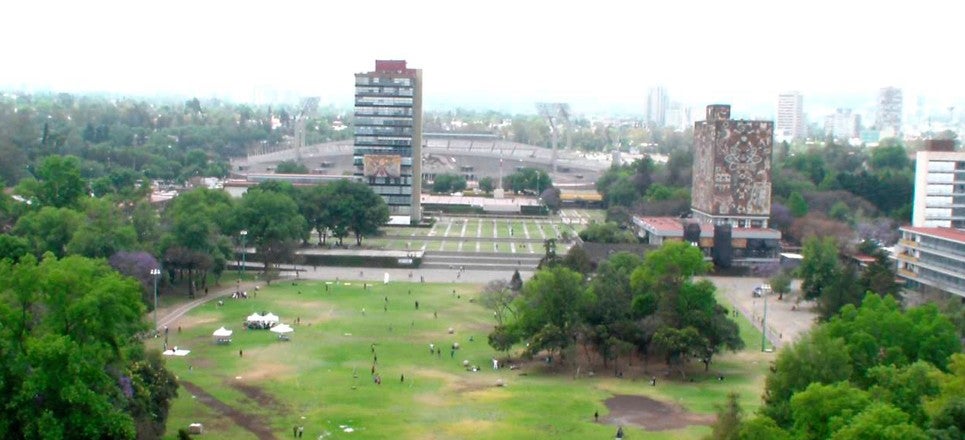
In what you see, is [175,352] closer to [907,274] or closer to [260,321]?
[260,321]

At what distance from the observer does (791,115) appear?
16475 cm

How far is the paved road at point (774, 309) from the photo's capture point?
32.0m

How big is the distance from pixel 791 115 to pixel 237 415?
500 ft

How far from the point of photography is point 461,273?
138ft

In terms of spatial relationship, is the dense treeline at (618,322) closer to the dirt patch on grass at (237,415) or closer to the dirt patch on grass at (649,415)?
the dirt patch on grass at (649,415)

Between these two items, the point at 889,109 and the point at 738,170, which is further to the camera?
the point at 889,109

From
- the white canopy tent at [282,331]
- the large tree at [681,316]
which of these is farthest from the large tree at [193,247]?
the large tree at [681,316]

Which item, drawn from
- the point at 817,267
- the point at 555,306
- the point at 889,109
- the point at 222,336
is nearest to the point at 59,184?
the point at 222,336

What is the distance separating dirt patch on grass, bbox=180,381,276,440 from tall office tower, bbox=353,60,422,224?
1263 inches

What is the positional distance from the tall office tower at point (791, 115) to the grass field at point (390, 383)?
136m

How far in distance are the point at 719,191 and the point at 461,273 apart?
12162mm

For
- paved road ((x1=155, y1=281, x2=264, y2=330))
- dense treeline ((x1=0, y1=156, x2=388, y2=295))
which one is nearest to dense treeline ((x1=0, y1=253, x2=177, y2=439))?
paved road ((x1=155, y1=281, x2=264, y2=330))

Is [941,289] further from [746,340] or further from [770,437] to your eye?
[770,437]

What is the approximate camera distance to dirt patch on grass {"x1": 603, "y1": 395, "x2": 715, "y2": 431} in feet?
72.6
